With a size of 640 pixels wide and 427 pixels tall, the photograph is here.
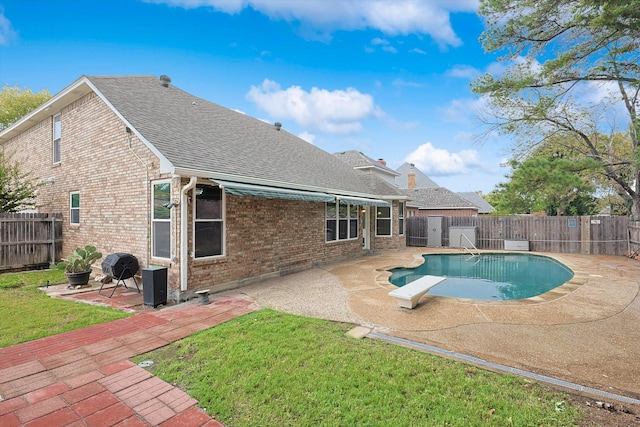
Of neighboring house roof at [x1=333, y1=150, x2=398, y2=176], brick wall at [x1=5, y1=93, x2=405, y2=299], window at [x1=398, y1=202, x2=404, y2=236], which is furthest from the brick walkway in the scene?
neighboring house roof at [x1=333, y1=150, x2=398, y2=176]

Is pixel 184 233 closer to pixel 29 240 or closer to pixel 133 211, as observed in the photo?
pixel 133 211

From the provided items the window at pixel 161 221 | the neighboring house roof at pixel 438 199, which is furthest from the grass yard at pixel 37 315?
the neighboring house roof at pixel 438 199

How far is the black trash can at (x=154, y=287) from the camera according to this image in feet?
25.2

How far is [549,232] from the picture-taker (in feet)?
65.6

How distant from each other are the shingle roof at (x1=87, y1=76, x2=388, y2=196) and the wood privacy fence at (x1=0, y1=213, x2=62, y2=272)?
649 cm

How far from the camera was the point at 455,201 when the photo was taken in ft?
128

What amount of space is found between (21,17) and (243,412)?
719 inches

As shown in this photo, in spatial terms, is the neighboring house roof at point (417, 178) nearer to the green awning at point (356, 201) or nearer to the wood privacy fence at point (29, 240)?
the green awning at point (356, 201)

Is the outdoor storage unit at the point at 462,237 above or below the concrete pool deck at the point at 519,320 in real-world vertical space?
above

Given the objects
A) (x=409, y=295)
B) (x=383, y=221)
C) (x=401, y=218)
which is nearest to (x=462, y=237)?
(x=401, y=218)

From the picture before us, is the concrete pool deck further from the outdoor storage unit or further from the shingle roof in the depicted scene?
the outdoor storage unit

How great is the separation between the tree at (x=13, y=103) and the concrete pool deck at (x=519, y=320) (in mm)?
37624

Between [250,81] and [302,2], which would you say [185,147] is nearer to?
[302,2]

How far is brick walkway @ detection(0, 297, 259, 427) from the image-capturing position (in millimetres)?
3479
